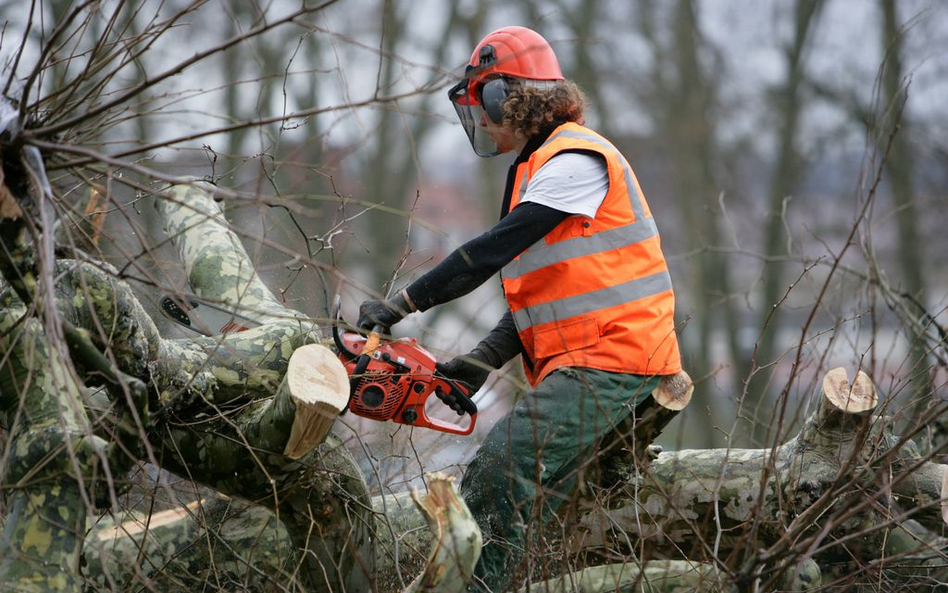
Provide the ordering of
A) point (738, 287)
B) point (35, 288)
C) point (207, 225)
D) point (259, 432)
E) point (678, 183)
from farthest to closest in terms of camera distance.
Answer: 1. point (738, 287)
2. point (678, 183)
3. point (207, 225)
4. point (259, 432)
5. point (35, 288)

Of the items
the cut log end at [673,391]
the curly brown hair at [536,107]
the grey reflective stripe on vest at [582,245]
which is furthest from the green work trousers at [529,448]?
the curly brown hair at [536,107]

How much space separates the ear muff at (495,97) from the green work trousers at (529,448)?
1.08m

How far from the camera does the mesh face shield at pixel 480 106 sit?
13.5ft

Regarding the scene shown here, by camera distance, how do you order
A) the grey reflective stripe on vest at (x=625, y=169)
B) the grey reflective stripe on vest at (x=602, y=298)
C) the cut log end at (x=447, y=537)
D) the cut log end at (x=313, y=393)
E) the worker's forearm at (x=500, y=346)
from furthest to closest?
1. the worker's forearm at (x=500, y=346)
2. the grey reflective stripe on vest at (x=625, y=169)
3. the grey reflective stripe on vest at (x=602, y=298)
4. the cut log end at (x=313, y=393)
5. the cut log end at (x=447, y=537)

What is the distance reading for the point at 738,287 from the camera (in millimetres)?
20438

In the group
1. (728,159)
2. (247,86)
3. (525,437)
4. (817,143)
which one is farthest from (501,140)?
(728,159)

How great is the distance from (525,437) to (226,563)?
1.75m

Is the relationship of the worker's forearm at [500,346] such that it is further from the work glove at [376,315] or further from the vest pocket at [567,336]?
the work glove at [376,315]

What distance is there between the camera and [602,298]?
152 inches

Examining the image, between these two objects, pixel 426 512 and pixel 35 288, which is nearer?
pixel 35 288

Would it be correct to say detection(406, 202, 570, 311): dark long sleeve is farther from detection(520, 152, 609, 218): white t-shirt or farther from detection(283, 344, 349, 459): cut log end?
detection(283, 344, 349, 459): cut log end

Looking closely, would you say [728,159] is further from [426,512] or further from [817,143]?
[426,512]

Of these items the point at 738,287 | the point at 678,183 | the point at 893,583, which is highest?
the point at 893,583

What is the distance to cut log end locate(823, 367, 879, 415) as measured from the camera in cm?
440
